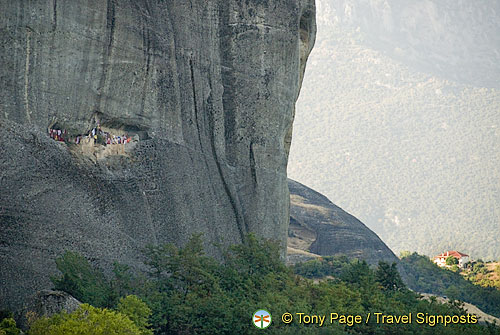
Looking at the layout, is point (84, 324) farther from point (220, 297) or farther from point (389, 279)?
point (389, 279)

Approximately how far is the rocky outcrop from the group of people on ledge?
3487cm

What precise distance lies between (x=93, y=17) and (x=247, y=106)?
877 cm

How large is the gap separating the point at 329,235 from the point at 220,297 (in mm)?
43425

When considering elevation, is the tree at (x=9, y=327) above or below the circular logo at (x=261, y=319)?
below

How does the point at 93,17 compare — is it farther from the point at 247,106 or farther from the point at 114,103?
the point at 247,106

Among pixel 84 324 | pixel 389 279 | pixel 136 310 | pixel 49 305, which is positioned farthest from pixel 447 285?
pixel 84 324

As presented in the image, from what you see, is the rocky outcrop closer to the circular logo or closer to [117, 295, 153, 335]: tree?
the circular logo

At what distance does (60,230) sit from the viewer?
98.8ft

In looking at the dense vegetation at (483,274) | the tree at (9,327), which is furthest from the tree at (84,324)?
the dense vegetation at (483,274)

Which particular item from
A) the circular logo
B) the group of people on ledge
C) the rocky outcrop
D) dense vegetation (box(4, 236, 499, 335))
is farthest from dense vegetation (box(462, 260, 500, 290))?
the circular logo

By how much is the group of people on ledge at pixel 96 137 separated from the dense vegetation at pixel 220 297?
4.74 metres

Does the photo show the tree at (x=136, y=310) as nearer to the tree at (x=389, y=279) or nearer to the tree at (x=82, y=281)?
the tree at (x=82, y=281)

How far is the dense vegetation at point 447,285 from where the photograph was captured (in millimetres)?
64562

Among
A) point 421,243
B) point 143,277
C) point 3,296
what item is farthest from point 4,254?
point 421,243
